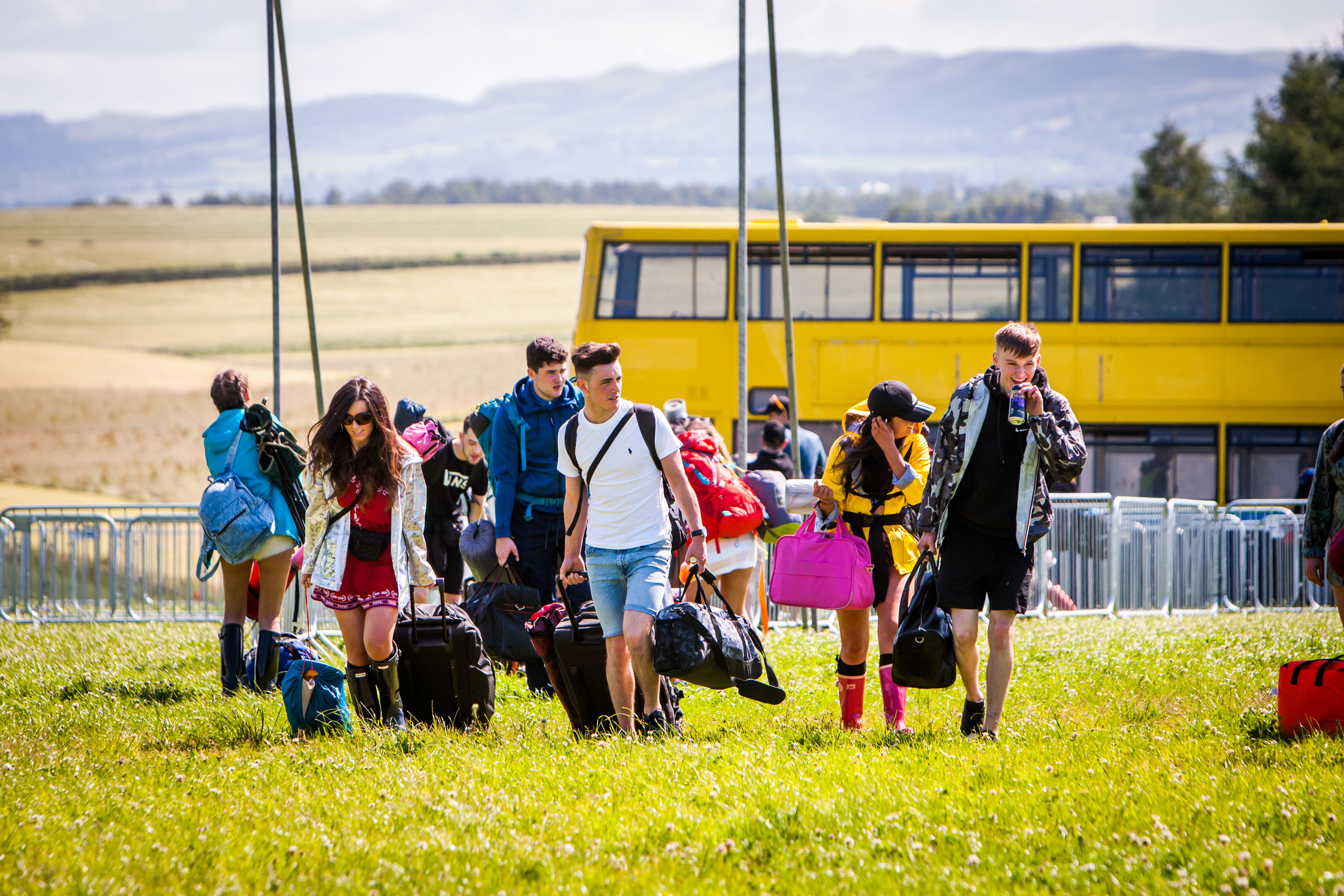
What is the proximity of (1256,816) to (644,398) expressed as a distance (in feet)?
30.2

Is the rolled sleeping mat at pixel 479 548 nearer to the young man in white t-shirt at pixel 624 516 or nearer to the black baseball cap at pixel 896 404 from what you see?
the young man in white t-shirt at pixel 624 516

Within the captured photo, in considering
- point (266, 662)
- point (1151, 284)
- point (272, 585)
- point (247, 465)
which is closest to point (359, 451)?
point (247, 465)

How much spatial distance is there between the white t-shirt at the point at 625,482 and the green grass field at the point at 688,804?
0.83m

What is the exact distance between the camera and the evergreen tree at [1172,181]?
4253 centimetres

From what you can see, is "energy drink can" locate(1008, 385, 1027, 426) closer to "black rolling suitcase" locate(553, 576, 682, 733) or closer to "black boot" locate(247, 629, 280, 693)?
"black rolling suitcase" locate(553, 576, 682, 733)

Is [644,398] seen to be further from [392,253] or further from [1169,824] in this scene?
[392,253]

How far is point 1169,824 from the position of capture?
3.78 m

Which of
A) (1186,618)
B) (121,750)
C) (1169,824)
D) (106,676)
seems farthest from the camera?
(1186,618)

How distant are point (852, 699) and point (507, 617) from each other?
1.58 m

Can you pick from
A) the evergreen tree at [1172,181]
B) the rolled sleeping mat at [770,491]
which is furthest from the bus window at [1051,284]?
the evergreen tree at [1172,181]

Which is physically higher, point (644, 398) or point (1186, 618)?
point (644, 398)

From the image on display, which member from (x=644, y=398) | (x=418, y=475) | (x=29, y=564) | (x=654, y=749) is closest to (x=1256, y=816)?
(x=654, y=749)

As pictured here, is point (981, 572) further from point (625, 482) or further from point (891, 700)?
point (625, 482)

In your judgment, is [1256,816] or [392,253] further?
[392,253]
